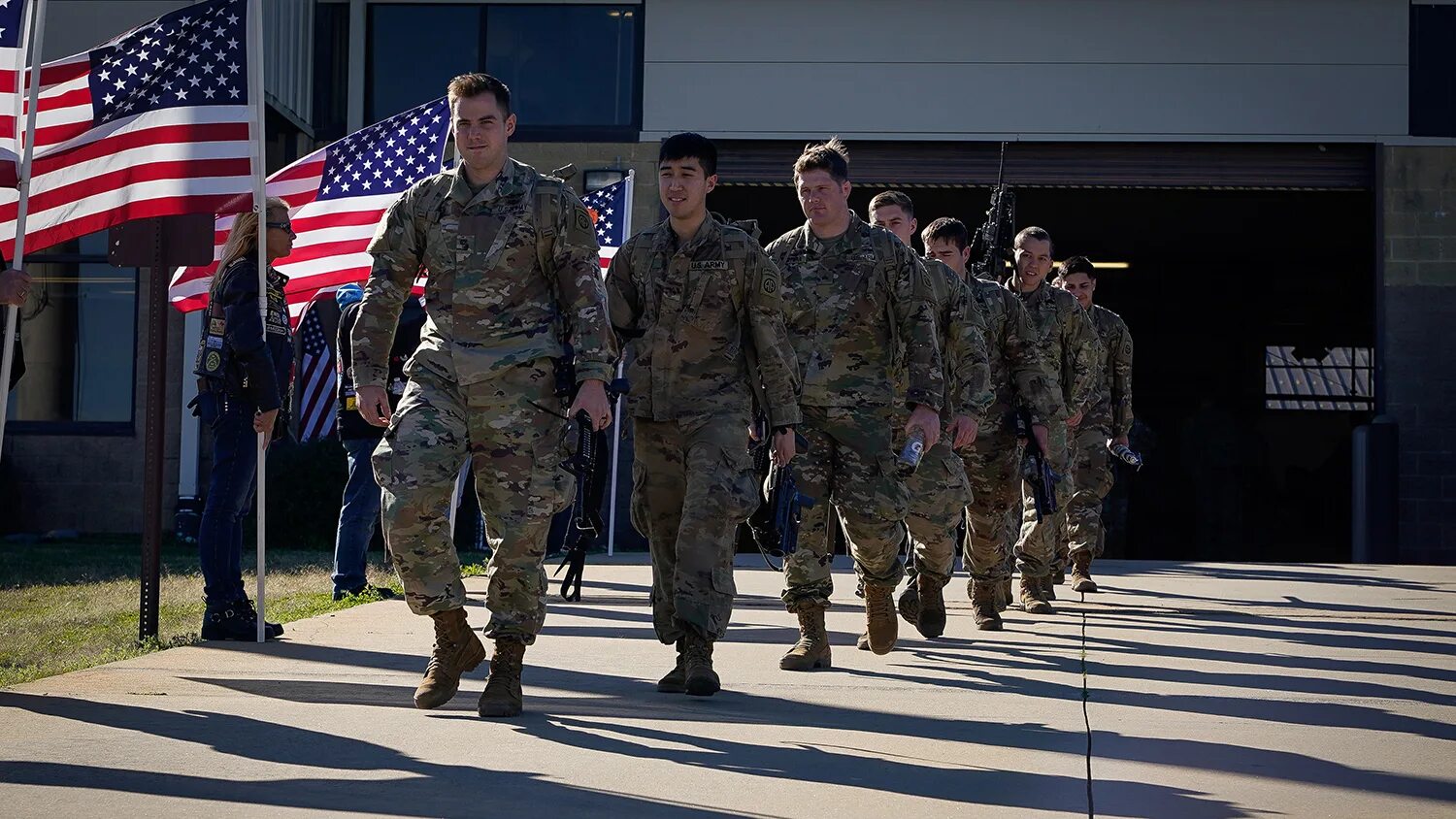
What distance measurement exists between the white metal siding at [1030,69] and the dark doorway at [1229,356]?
531 centimetres

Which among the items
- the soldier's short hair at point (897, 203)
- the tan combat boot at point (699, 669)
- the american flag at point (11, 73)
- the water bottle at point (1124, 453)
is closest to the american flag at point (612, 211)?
the water bottle at point (1124, 453)

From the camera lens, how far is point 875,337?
7.38 m

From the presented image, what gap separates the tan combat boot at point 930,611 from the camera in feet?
27.5

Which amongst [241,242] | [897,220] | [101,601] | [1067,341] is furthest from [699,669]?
[101,601]

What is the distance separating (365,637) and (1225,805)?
15.3 ft

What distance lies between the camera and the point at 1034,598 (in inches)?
406

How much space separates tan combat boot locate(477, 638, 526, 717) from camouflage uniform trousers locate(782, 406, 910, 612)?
1.64 metres

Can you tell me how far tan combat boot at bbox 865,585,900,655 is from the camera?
293 inches

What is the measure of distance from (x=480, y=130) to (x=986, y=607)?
14.5 ft

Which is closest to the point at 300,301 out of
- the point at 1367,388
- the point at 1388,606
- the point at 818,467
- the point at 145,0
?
the point at 818,467

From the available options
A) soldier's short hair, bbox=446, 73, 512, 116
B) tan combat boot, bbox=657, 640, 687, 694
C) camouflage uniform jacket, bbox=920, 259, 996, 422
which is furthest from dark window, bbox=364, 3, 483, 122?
tan combat boot, bbox=657, 640, 687, 694

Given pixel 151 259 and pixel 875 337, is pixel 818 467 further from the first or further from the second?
pixel 151 259

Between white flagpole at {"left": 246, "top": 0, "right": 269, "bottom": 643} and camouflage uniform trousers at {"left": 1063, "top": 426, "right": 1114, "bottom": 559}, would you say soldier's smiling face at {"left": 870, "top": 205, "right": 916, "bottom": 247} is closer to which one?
white flagpole at {"left": 246, "top": 0, "right": 269, "bottom": 643}

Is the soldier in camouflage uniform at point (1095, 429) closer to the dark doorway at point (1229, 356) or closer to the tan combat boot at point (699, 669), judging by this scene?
the tan combat boot at point (699, 669)
